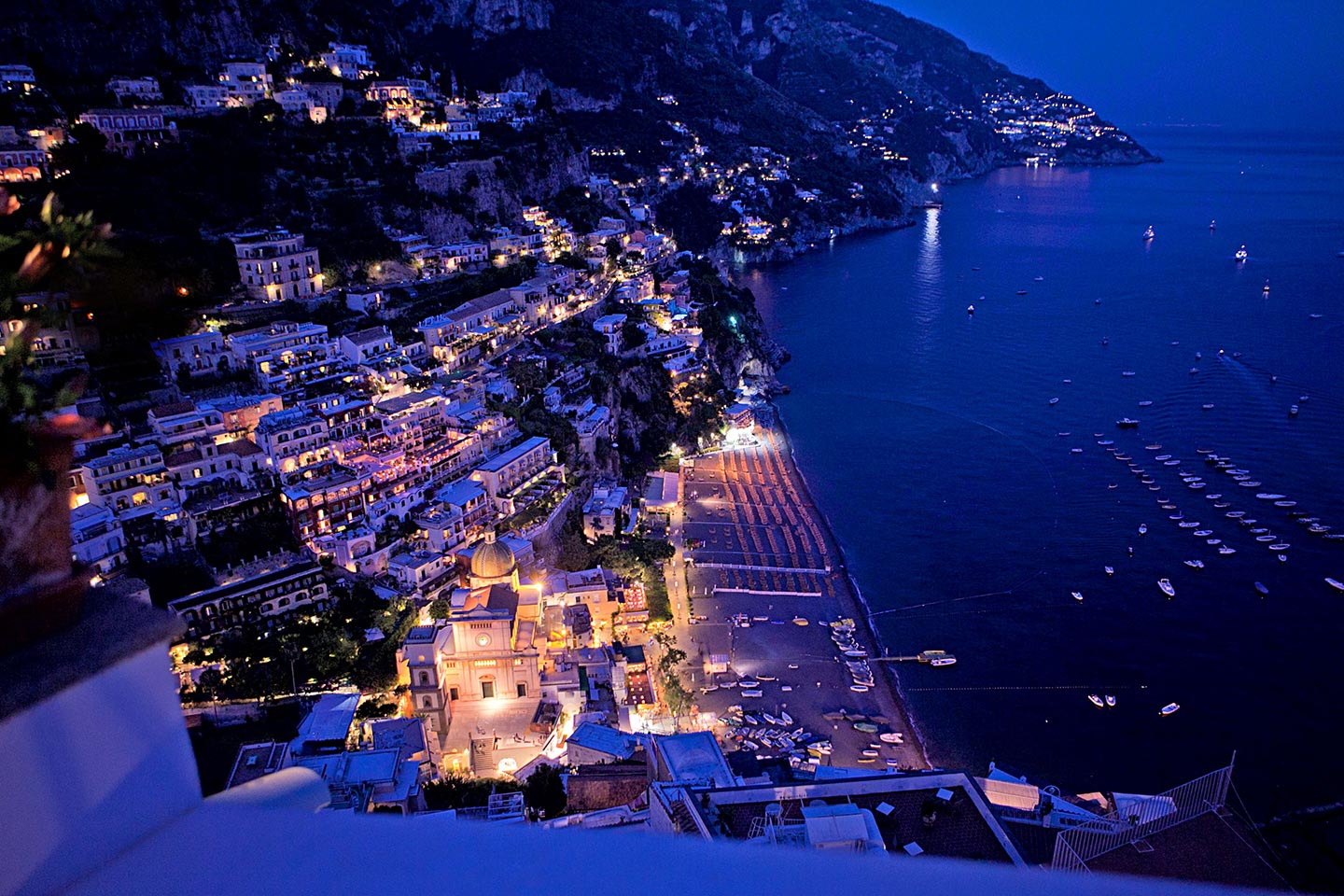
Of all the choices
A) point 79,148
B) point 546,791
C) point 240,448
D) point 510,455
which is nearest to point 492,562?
point 510,455

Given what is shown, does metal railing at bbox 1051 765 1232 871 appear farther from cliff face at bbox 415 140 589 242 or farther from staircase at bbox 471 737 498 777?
cliff face at bbox 415 140 589 242

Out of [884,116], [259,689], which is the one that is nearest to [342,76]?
[259,689]

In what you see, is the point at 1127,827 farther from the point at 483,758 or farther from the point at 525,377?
the point at 525,377

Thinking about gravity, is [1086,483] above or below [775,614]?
above

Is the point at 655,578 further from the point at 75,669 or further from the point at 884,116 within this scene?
the point at 884,116

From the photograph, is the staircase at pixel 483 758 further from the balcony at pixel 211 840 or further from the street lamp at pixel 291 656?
the balcony at pixel 211 840

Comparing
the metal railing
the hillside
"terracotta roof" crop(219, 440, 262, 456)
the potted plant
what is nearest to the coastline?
the metal railing
